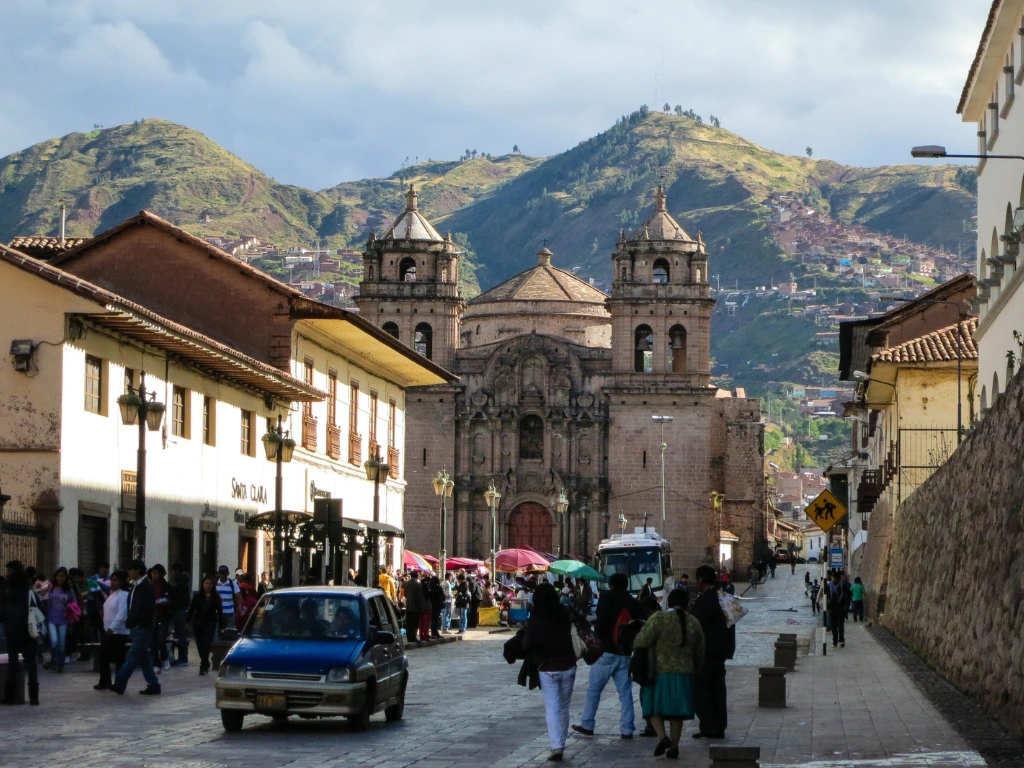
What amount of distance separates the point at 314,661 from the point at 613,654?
8.81ft

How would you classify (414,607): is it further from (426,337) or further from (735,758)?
(426,337)

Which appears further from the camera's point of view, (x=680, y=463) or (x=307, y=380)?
(x=680, y=463)

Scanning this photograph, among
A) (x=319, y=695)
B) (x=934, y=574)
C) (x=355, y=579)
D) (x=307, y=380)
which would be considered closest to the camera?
(x=319, y=695)

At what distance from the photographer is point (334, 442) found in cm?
4350

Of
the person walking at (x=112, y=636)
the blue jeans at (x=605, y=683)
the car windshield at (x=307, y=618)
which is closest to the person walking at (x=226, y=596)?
the person walking at (x=112, y=636)

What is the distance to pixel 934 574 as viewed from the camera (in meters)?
26.6

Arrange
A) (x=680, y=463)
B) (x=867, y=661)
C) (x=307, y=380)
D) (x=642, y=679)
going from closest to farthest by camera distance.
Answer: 1. (x=642, y=679)
2. (x=867, y=661)
3. (x=307, y=380)
4. (x=680, y=463)

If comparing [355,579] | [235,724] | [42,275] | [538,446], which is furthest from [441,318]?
[235,724]

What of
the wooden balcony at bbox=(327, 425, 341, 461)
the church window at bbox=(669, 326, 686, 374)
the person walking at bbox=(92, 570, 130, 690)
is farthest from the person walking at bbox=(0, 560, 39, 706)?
the church window at bbox=(669, 326, 686, 374)

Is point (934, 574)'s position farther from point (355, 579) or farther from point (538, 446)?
point (538, 446)

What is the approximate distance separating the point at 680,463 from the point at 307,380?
51.2 metres

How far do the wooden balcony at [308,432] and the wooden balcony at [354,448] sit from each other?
11.8ft

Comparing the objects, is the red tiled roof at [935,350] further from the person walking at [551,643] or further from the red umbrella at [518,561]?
the person walking at [551,643]

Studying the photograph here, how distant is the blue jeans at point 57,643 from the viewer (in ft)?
78.3
